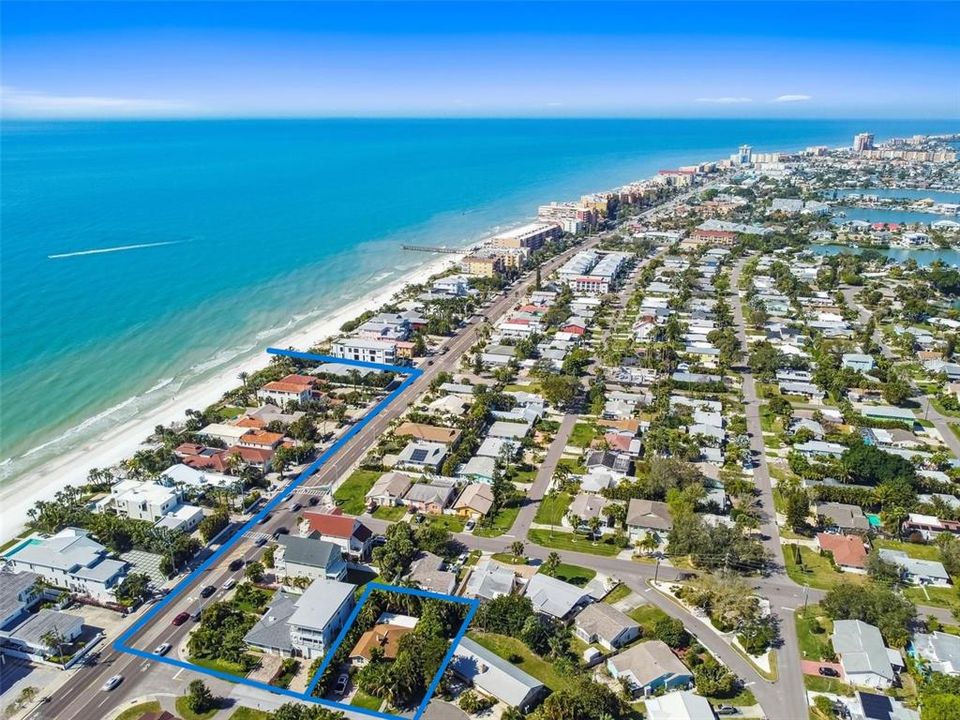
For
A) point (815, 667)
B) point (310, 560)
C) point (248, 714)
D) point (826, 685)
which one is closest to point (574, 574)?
point (815, 667)

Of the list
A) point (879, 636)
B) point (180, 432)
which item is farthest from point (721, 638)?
point (180, 432)

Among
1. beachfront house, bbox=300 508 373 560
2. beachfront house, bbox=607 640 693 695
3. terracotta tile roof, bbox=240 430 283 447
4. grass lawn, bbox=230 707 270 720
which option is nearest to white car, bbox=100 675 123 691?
grass lawn, bbox=230 707 270 720

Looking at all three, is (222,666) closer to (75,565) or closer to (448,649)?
(448,649)

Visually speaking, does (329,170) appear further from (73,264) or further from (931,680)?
(931,680)

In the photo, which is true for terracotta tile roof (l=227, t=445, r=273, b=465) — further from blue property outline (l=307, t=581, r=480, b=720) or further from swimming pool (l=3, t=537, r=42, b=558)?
blue property outline (l=307, t=581, r=480, b=720)

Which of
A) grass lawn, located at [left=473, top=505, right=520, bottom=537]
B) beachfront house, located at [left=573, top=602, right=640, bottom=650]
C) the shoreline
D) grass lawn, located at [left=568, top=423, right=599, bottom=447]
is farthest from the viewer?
grass lawn, located at [left=568, top=423, right=599, bottom=447]
